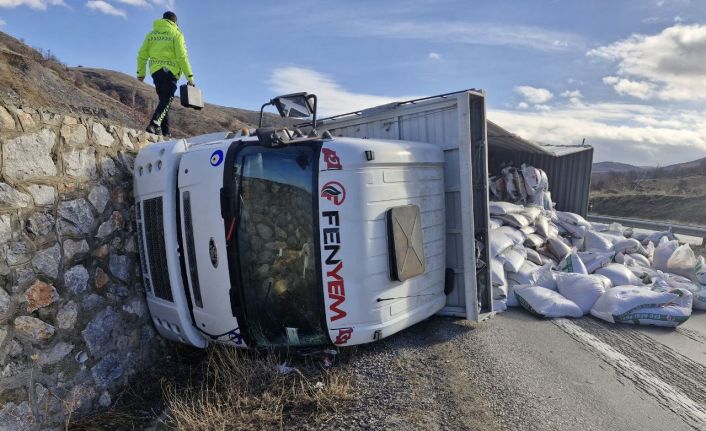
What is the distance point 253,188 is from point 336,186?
1.97 feet

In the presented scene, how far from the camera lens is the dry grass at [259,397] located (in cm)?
289

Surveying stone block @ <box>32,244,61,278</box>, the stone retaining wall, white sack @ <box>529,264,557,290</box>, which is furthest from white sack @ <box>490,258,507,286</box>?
stone block @ <box>32,244,61,278</box>

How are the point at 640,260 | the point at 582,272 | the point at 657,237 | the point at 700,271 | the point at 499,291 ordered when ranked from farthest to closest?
the point at 657,237 → the point at 640,260 → the point at 700,271 → the point at 582,272 → the point at 499,291

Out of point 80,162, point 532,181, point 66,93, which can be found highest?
point 66,93

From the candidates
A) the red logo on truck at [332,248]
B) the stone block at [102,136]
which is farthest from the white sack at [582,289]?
the stone block at [102,136]

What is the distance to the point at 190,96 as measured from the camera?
500 centimetres

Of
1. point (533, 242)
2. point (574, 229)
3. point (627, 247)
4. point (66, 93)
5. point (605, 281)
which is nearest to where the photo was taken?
point (605, 281)

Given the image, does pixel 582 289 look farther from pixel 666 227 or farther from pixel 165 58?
pixel 666 227

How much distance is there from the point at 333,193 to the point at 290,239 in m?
0.46

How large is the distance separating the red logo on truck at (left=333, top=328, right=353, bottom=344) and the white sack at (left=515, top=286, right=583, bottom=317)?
268cm

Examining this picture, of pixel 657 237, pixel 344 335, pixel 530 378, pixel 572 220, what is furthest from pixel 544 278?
pixel 657 237

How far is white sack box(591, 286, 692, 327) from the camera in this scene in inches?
193

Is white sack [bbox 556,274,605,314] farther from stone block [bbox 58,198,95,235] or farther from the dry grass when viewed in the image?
stone block [bbox 58,198,95,235]

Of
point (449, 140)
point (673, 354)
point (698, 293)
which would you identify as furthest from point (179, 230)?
point (698, 293)
